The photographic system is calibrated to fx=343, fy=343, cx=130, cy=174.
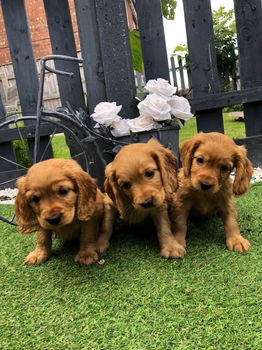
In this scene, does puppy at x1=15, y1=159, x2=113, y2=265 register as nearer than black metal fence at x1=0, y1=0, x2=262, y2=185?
Yes

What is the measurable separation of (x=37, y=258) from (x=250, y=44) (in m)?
3.07

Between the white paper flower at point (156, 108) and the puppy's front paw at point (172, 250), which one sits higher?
the white paper flower at point (156, 108)

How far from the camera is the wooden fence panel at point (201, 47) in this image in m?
3.60

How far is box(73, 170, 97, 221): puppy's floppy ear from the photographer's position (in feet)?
6.20

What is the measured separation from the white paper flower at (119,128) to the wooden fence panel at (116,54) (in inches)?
21.9

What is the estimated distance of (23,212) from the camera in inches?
75.6

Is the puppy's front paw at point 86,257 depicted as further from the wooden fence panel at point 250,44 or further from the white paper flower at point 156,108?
the wooden fence panel at point 250,44

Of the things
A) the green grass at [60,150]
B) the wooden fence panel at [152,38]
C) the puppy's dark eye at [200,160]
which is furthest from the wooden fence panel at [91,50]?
the green grass at [60,150]

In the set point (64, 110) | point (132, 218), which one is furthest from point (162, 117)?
point (132, 218)

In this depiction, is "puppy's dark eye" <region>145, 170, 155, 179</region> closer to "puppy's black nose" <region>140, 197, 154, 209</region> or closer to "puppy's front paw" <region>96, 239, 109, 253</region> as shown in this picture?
"puppy's black nose" <region>140, 197, 154, 209</region>

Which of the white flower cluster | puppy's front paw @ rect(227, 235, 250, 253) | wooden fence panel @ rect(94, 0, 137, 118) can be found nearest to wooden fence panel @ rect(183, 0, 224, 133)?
wooden fence panel @ rect(94, 0, 137, 118)

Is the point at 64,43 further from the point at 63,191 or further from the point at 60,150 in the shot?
the point at 60,150

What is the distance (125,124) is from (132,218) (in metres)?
1.07

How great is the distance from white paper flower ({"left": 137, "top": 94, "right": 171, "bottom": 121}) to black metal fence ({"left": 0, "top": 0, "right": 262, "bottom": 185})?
71 centimetres
